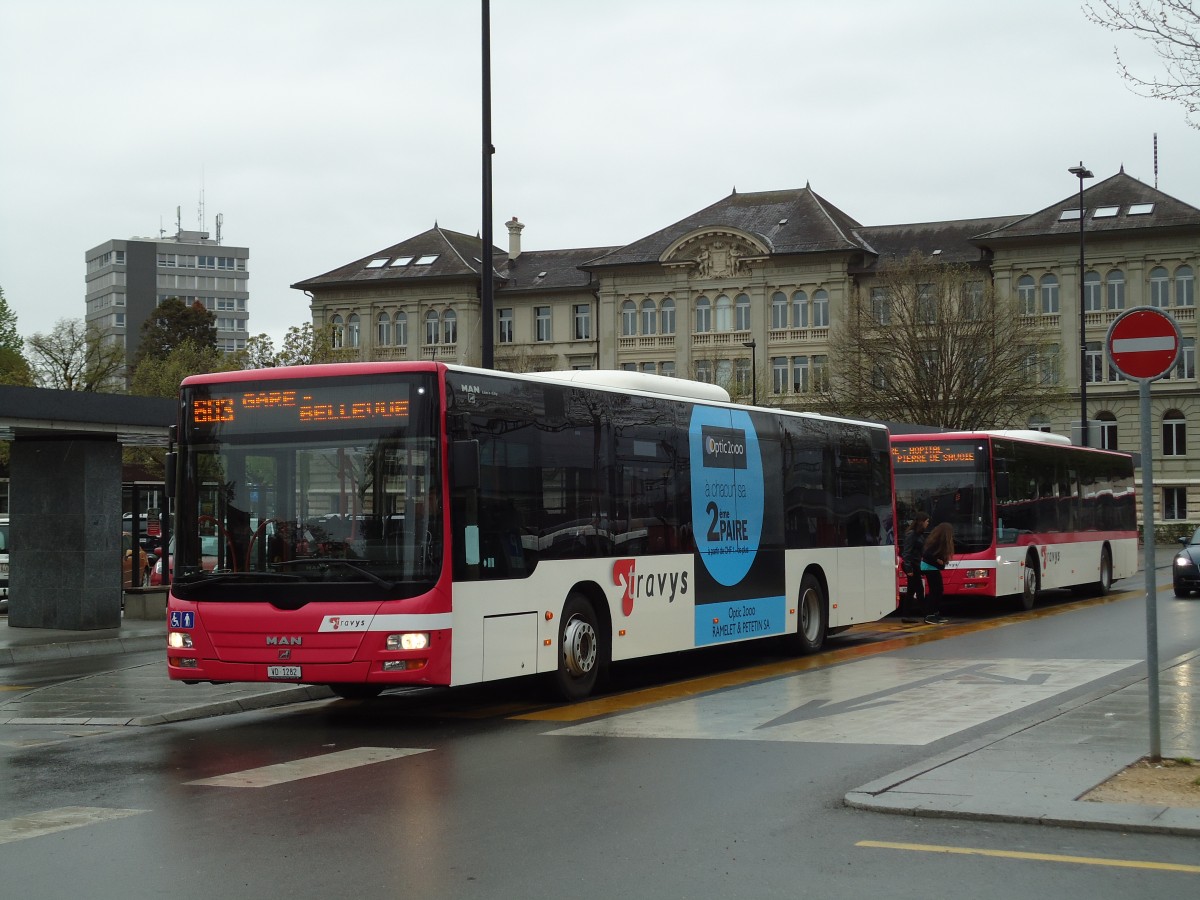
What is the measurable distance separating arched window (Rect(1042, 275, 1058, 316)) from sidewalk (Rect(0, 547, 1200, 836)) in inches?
2607

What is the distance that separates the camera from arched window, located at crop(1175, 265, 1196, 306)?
257 ft

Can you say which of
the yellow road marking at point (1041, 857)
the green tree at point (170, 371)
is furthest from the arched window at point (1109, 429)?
the yellow road marking at point (1041, 857)

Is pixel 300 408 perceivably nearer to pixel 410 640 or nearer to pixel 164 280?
pixel 410 640

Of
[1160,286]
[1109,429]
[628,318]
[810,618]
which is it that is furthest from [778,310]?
[810,618]

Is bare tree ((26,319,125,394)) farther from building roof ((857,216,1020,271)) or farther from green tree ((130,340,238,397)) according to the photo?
building roof ((857,216,1020,271))

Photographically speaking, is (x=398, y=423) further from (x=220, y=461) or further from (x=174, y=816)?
(x=174, y=816)

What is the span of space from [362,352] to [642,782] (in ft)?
276

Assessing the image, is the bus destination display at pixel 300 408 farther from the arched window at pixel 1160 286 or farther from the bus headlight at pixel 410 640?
the arched window at pixel 1160 286

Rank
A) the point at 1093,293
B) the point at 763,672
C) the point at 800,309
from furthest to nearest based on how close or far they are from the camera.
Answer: the point at 800,309 → the point at 1093,293 → the point at 763,672

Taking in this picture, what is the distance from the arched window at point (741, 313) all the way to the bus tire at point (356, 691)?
241 feet

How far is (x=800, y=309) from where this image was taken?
282 ft

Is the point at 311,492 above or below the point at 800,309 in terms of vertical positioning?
below

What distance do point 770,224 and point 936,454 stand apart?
211ft

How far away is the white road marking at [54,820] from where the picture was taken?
8.12 metres
